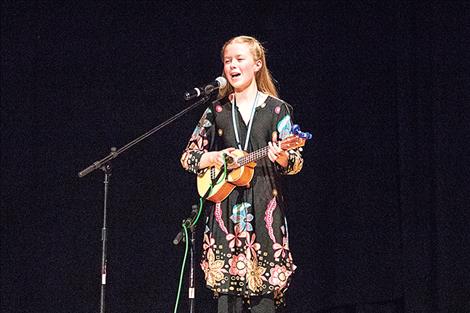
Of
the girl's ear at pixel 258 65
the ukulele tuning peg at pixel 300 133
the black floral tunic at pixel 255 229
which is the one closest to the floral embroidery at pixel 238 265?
the black floral tunic at pixel 255 229

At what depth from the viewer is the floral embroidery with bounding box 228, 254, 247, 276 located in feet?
8.27

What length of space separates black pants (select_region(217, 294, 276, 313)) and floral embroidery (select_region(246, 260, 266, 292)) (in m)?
0.06

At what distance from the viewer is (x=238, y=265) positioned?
2525 mm

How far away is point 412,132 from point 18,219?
2.18 m

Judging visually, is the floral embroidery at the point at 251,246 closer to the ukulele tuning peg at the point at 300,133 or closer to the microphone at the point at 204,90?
the ukulele tuning peg at the point at 300,133

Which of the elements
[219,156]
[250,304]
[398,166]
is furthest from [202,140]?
[398,166]

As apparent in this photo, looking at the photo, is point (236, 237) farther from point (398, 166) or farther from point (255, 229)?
point (398, 166)

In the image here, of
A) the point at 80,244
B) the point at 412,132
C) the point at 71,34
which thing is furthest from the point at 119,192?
the point at 412,132

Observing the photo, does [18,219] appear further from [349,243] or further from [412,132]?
[412,132]

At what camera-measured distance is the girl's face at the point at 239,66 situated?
8.86ft

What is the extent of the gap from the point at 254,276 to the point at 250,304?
0.41 feet

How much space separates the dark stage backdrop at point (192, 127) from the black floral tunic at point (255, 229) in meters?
1.14

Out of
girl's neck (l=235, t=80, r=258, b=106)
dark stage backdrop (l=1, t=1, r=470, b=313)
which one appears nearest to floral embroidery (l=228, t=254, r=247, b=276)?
girl's neck (l=235, t=80, r=258, b=106)

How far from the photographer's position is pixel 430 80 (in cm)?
373
